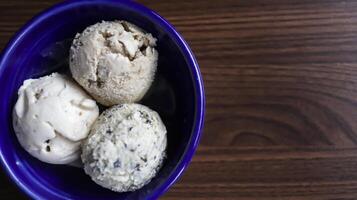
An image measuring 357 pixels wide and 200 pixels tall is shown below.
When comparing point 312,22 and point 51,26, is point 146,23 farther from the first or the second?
point 312,22

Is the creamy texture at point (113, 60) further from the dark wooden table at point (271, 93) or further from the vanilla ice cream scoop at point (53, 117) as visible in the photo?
the dark wooden table at point (271, 93)

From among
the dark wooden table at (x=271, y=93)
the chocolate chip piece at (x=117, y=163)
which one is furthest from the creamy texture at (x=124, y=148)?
the dark wooden table at (x=271, y=93)

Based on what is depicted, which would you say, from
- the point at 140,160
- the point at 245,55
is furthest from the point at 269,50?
the point at 140,160

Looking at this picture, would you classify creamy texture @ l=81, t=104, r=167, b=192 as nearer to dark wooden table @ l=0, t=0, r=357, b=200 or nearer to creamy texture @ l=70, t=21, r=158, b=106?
creamy texture @ l=70, t=21, r=158, b=106

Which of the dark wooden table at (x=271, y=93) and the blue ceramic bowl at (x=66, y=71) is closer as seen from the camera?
the blue ceramic bowl at (x=66, y=71)

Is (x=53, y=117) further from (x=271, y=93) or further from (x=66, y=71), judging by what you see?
(x=271, y=93)

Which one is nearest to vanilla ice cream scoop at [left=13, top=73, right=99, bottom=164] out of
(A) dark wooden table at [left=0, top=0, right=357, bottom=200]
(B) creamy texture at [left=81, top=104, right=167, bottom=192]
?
(B) creamy texture at [left=81, top=104, right=167, bottom=192]
